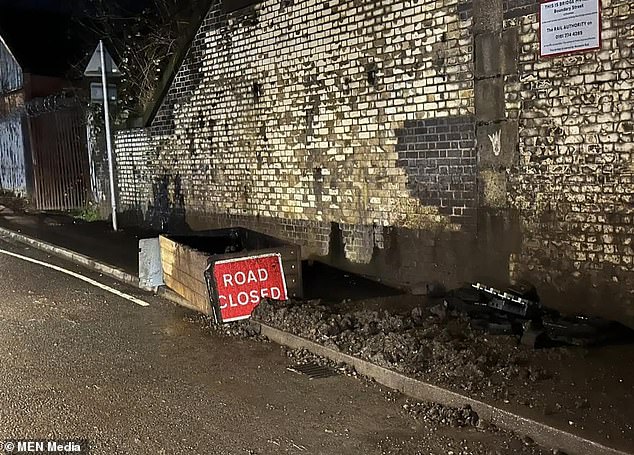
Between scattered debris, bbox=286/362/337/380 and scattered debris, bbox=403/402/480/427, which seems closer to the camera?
scattered debris, bbox=403/402/480/427

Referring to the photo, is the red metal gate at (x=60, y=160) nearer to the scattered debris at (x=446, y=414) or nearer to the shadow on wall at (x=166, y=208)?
the shadow on wall at (x=166, y=208)

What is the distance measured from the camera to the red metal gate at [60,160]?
61.8 ft

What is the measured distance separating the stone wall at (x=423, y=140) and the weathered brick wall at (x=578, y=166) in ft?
0.05

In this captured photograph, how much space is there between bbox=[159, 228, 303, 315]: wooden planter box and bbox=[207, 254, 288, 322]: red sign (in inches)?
3.3

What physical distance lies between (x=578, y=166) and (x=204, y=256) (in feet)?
13.9

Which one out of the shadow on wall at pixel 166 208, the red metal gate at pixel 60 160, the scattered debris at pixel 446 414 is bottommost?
the scattered debris at pixel 446 414

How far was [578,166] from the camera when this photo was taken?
667 cm

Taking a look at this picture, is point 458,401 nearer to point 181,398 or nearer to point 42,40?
point 181,398

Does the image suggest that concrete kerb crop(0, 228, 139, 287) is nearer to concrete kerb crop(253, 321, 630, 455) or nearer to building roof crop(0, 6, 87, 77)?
concrete kerb crop(253, 321, 630, 455)

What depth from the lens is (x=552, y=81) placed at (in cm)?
683

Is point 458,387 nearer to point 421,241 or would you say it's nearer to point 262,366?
point 262,366

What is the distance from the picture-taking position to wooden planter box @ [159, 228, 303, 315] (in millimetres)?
7863

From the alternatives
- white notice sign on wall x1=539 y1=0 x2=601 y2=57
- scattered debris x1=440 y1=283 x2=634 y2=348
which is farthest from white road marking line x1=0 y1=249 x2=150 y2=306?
white notice sign on wall x1=539 y1=0 x2=601 y2=57

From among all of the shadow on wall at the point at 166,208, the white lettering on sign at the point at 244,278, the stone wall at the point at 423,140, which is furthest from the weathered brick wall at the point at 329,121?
the white lettering on sign at the point at 244,278
